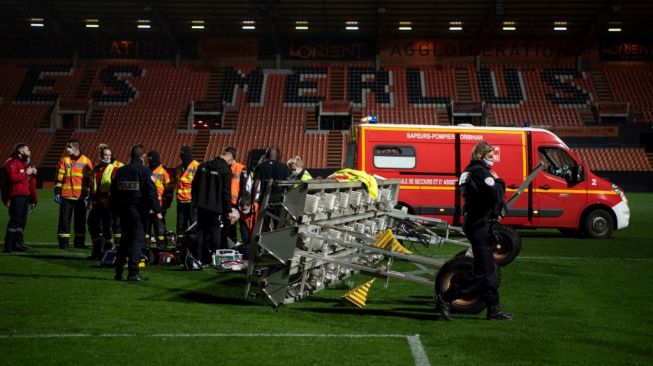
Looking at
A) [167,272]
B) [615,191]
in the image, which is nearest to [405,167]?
[615,191]

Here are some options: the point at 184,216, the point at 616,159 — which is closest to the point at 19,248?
the point at 184,216

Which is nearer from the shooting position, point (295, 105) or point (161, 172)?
point (161, 172)

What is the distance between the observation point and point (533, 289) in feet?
35.6

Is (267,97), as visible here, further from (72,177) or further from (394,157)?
(72,177)

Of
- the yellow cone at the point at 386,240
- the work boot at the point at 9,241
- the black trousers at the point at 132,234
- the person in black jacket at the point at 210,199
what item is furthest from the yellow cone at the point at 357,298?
the work boot at the point at 9,241

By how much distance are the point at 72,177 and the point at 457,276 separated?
28.5ft

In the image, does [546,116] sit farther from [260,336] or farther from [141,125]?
[260,336]

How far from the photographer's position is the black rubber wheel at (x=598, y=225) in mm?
19078

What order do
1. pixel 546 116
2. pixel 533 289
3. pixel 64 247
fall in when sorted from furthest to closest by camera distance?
pixel 546 116, pixel 64 247, pixel 533 289

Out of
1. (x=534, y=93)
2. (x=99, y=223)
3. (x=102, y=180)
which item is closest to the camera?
(x=102, y=180)

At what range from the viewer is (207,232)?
12562 mm

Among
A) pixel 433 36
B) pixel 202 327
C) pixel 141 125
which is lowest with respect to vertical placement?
pixel 202 327

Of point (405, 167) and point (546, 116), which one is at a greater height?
point (546, 116)

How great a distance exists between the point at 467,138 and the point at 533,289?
789cm
